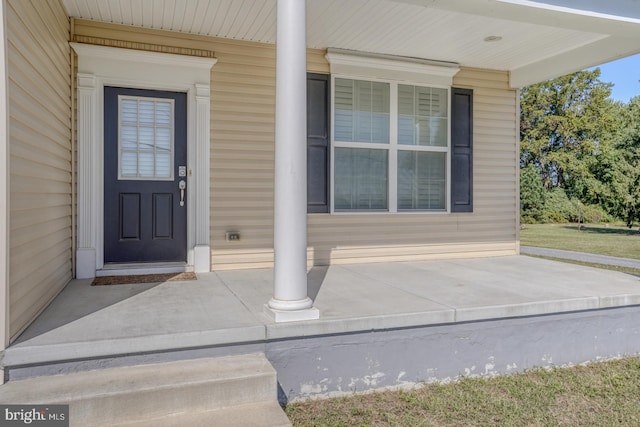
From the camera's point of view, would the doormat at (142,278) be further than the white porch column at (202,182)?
No

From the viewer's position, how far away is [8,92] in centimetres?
217

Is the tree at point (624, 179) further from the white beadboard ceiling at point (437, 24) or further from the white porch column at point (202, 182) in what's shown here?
the white porch column at point (202, 182)

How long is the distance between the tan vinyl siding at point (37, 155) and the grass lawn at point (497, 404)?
1.67 meters

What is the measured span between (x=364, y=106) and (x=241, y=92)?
1347 millimetres

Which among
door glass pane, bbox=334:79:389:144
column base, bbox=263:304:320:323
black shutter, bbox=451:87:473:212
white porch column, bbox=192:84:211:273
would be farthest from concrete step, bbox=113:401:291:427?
black shutter, bbox=451:87:473:212

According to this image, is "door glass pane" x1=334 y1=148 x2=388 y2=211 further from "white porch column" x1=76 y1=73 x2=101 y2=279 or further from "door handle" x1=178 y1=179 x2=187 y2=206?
"white porch column" x1=76 y1=73 x2=101 y2=279

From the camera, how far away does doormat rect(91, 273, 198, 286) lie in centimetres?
379

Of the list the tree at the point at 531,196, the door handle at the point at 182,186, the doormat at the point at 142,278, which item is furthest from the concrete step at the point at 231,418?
the tree at the point at 531,196

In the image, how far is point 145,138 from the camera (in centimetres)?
420

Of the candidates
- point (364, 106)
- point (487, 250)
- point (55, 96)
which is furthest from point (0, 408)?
point (487, 250)

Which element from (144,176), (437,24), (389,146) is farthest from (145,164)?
(437,24)

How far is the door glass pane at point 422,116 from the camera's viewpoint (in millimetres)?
5078

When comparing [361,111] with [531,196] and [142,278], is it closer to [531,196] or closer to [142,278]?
[142,278]

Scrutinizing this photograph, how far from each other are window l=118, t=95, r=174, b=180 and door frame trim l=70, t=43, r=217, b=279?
6.3 inches
